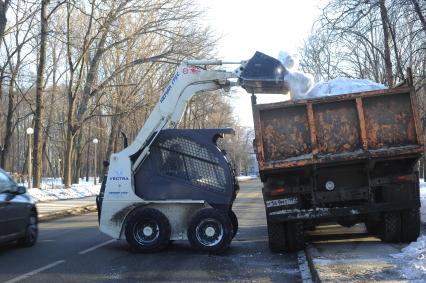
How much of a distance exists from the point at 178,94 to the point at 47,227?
658 cm

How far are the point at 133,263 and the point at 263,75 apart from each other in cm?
428

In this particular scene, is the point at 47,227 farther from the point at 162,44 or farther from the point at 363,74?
the point at 363,74

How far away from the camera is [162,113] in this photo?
35.5ft

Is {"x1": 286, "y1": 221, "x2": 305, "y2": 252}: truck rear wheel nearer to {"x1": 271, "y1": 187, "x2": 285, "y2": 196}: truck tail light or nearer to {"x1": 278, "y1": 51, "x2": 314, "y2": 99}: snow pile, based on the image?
{"x1": 271, "y1": 187, "x2": 285, "y2": 196}: truck tail light

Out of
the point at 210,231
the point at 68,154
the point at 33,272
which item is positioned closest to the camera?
the point at 33,272

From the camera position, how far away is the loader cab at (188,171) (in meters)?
10.2

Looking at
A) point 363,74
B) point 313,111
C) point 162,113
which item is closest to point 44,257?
point 162,113

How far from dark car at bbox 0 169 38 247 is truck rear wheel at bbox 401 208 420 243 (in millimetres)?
6963

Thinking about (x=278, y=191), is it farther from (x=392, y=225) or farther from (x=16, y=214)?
(x=16, y=214)

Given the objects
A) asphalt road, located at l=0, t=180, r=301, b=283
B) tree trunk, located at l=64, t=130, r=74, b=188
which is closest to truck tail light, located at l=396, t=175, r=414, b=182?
asphalt road, located at l=0, t=180, r=301, b=283

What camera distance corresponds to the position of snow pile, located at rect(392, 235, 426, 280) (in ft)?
21.7

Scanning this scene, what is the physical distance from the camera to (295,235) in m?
9.66

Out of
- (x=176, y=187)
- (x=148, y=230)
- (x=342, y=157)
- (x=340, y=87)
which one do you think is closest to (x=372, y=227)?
(x=342, y=157)

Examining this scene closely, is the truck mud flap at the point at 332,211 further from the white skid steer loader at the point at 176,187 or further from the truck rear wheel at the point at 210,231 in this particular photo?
the white skid steer loader at the point at 176,187
